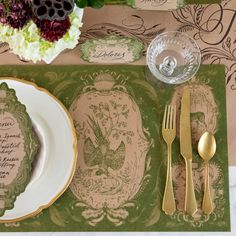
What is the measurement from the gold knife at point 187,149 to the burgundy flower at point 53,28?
0.28m

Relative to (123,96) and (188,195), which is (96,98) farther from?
(188,195)

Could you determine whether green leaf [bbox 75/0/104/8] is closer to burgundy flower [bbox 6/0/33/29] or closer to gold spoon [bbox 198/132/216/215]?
burgundy flower [bbox 6/0/33/29]

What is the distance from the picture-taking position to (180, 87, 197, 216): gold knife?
2.62 ft

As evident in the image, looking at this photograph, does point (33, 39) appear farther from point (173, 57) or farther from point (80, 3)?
point (173, 57)

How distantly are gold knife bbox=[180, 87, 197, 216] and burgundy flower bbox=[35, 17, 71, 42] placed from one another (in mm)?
278

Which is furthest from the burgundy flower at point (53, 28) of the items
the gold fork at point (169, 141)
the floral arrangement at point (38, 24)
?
the gold fork at point (169, 141)

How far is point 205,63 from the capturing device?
85 centimetres

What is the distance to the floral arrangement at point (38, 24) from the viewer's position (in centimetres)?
68

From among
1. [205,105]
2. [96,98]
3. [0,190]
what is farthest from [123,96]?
[0,190]

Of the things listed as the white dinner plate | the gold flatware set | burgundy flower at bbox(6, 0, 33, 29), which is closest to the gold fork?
the gold flatware set

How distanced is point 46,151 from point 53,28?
0.25m

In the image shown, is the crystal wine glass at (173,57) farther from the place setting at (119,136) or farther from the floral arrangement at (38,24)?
the floral arrangement at (38,24)

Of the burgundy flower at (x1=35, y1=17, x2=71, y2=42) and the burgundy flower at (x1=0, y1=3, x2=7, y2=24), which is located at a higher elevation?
the burgundy flower at (x1=0, y1=3, x2=7, y2=24)

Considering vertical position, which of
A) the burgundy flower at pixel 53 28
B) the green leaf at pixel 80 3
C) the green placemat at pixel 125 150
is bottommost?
the green placemat at pixel 125 150
